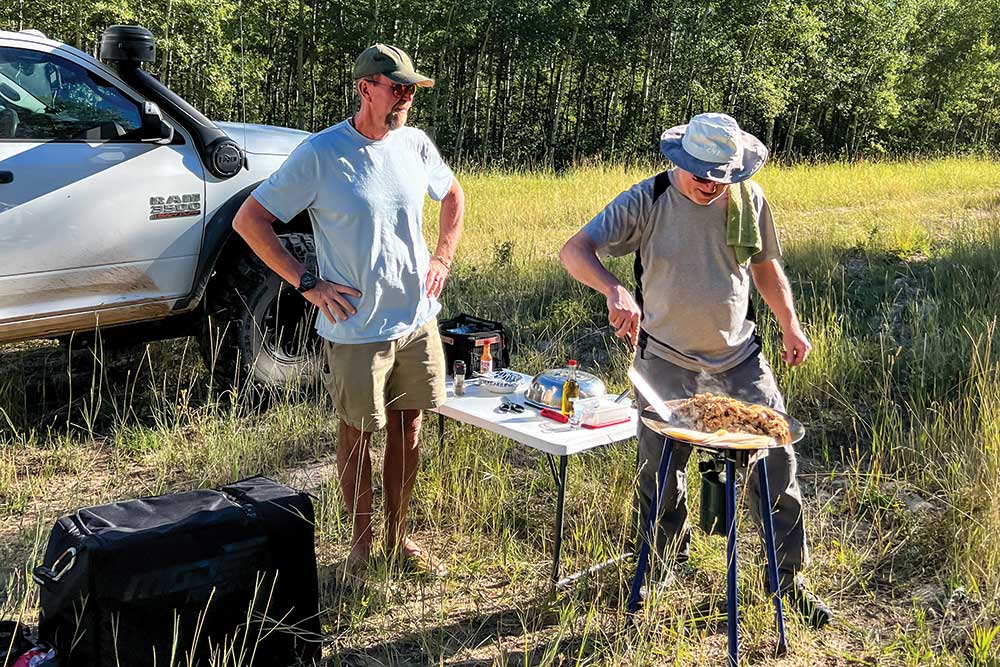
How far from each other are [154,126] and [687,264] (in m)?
2.84

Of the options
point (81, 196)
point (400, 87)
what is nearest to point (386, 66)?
point (400, 87)

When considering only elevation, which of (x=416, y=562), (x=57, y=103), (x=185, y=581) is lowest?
(x=416, y=562)

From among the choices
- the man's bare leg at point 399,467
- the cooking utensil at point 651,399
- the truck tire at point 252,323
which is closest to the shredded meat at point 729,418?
the cooking utensil at point 651,399

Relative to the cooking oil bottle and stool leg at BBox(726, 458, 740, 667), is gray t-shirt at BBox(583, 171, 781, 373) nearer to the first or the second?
the cooking oil bottle

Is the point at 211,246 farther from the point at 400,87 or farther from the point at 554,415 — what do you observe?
the point at 554,415

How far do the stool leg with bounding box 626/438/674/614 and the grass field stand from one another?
0.26ft

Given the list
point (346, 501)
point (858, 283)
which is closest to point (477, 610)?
point (346, 501)

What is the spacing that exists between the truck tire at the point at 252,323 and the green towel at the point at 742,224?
2472 mm

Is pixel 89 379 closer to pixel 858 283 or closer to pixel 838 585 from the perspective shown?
pixel 838 585

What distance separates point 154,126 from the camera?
14.6 ft

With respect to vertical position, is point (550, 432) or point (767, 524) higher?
point (550, 432)

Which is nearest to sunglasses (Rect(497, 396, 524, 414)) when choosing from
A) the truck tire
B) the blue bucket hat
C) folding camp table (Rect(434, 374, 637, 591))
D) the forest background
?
folding camp table (Rect(434, 374, 637, 591))

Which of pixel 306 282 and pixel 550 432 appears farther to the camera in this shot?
pixel 550 432

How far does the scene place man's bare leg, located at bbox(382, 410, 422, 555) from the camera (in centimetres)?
335
